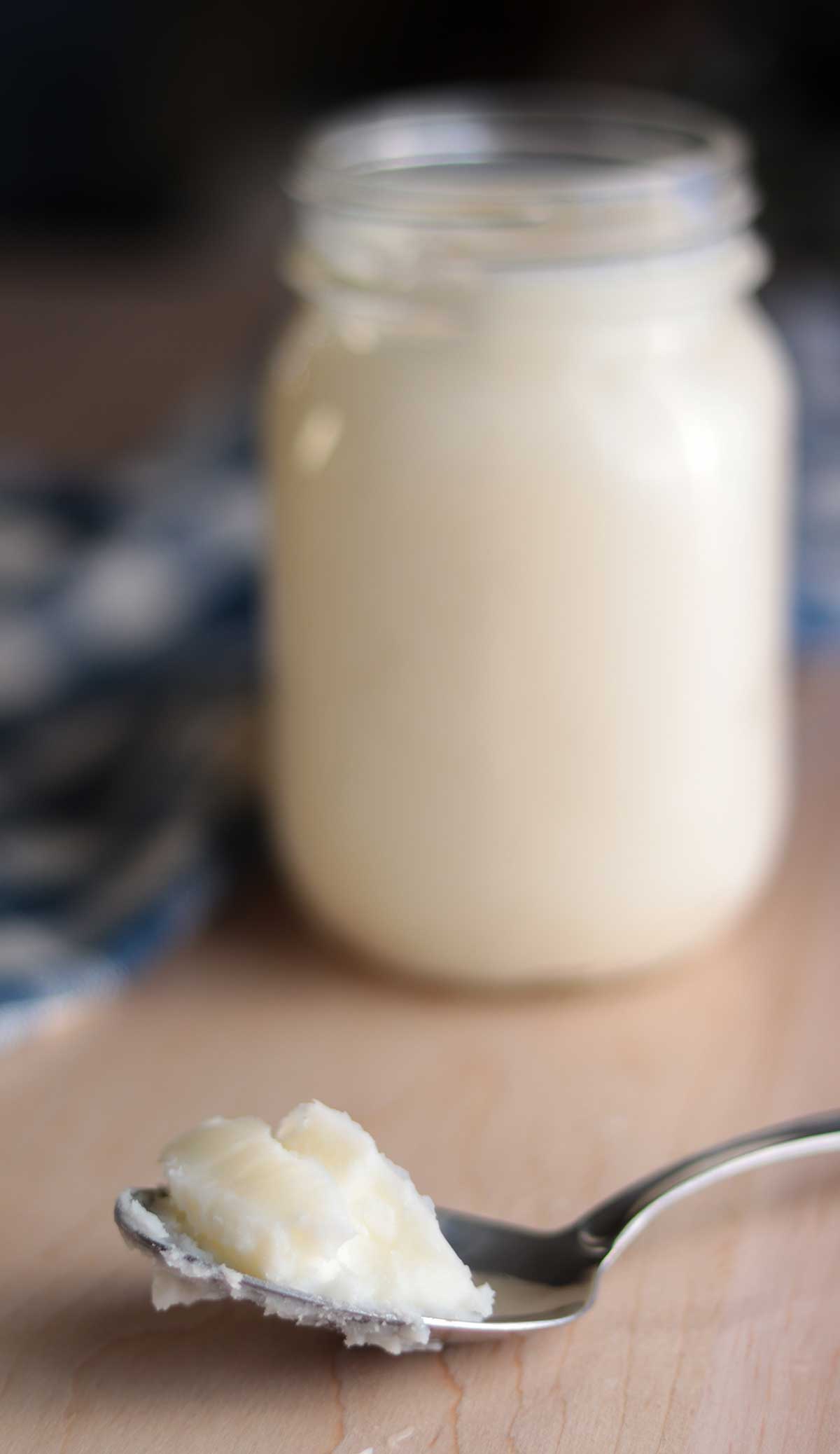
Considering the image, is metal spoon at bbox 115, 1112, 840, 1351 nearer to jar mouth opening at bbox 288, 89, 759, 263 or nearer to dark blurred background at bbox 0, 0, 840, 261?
jar mouth opening at bbox 288, 89, 759, 263

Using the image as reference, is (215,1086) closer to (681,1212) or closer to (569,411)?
(681,1212)

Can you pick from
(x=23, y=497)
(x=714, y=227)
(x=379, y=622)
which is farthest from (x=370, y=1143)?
(x=23, y=497)

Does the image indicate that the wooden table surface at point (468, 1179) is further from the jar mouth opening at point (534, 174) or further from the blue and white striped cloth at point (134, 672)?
the jar mouth opening at point (534, 174)

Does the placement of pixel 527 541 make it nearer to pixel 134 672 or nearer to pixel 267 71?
pixel 134 672

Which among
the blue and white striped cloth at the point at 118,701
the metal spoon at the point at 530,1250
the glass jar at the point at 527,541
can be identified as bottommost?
the blue and white striped cloth at the point at 118,701

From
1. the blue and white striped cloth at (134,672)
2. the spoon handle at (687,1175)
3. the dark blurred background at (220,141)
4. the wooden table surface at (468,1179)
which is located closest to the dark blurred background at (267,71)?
the dark blurred background at (220,141)

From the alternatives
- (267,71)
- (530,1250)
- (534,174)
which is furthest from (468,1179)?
(267,71)
